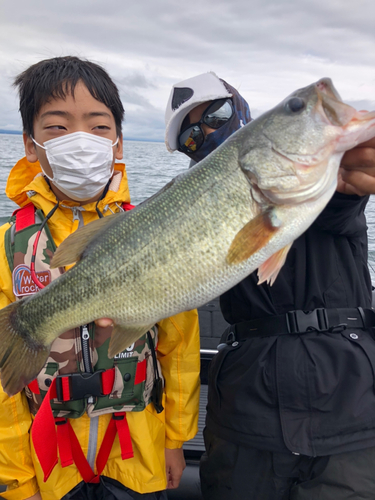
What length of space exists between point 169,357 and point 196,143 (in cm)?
162

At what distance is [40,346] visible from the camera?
7.04 feet

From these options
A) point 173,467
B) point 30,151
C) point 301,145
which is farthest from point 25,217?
point 173,467

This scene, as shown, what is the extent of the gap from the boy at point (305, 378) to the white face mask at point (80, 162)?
49.8 inches

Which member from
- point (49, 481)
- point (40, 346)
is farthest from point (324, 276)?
point (49, 481)

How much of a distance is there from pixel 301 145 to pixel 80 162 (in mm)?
1486

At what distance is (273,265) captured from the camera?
6.19 feet

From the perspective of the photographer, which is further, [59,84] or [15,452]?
[59,84]

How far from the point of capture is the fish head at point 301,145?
175 cm

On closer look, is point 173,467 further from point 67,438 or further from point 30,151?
point 30,151

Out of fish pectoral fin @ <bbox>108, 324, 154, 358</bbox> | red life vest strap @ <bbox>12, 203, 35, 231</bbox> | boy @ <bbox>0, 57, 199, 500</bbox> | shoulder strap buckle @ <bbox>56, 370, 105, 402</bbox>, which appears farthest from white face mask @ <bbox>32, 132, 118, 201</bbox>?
shoulder strap buckle @ <bbox>56, 370, 105, 402</bbox>

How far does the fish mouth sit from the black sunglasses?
3.46ft

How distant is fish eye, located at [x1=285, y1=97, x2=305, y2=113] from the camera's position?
184 cm

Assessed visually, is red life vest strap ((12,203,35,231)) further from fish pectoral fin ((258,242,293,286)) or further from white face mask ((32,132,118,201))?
fish pectoral fin ((258,242,293,286))

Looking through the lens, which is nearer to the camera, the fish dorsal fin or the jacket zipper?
the fish dorsal fin
